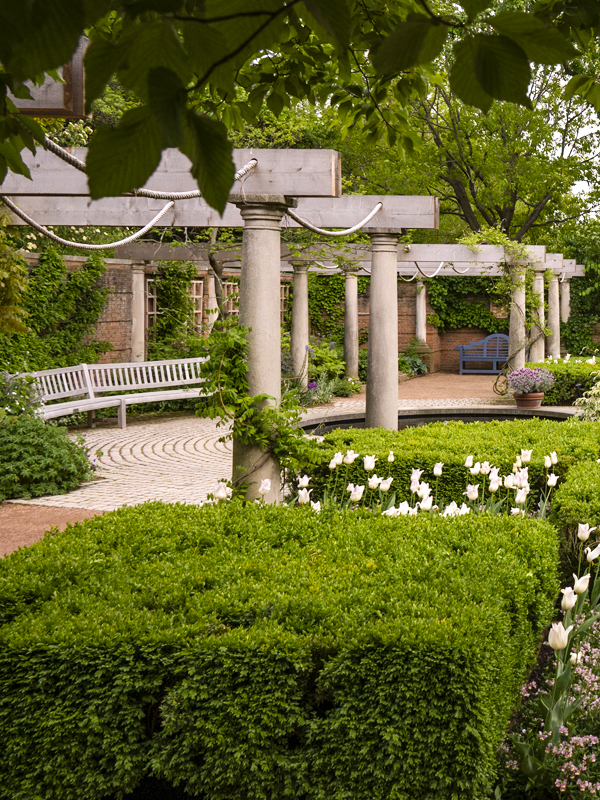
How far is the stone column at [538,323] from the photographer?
51.7 feet

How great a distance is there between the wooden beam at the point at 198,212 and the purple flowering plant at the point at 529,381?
678cm

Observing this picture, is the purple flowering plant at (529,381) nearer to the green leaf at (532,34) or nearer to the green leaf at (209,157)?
the green leaf at (532,34)

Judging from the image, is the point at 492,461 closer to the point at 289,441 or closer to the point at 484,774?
the point at 289,441

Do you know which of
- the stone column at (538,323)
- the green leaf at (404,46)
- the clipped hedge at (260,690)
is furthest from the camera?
the stone column at (538,323)

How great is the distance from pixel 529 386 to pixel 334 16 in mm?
13412

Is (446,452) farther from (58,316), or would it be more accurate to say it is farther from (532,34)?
(58,316)

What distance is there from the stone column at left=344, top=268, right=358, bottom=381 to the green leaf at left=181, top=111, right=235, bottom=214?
55.4 ft

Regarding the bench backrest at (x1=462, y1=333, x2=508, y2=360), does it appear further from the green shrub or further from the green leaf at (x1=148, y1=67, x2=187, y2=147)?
the green leaf at (x1=148, y1=67, x2=187, y2=147)

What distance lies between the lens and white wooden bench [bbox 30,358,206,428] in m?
10.5

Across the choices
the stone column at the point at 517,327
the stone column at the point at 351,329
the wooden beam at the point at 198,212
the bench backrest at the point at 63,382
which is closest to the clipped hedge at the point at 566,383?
the stone column at the point at 517,327

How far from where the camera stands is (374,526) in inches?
154

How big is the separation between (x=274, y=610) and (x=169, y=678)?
1.47 feet

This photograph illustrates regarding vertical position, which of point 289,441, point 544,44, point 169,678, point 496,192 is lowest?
point 169,678

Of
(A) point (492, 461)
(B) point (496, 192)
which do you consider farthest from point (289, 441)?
(B) point (496, 192)
